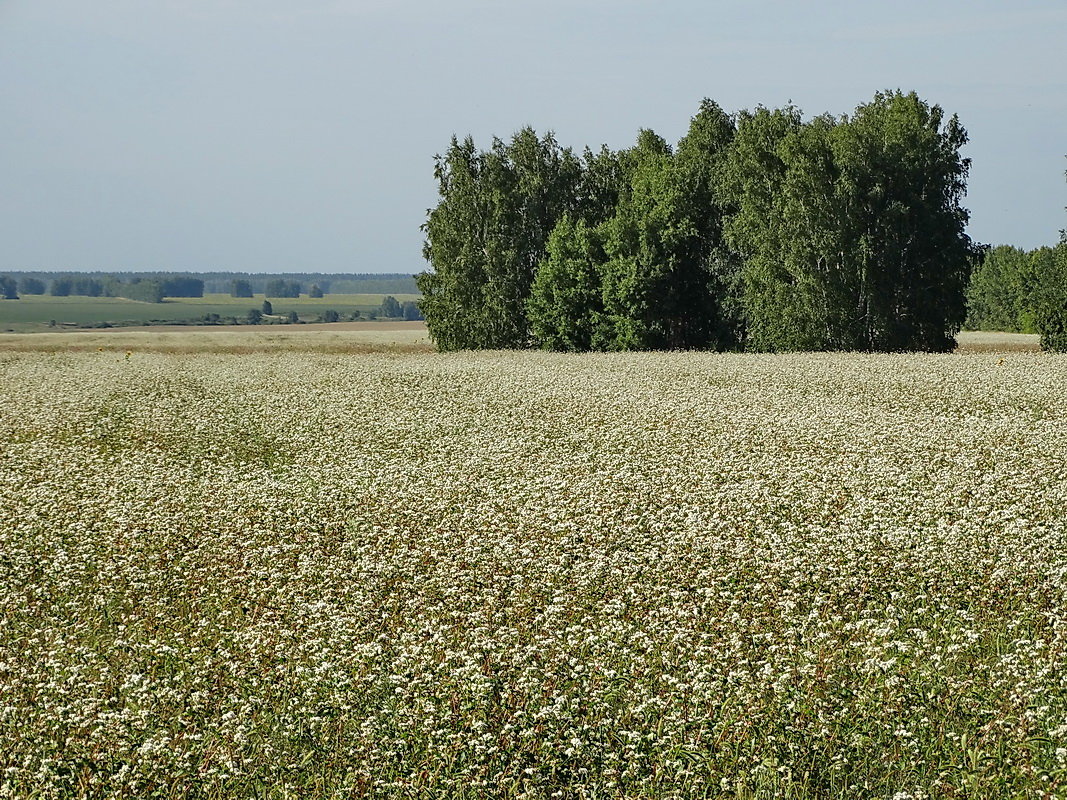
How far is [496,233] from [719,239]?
13.8 metres

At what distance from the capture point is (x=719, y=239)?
208ft

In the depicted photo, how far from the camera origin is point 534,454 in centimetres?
2055

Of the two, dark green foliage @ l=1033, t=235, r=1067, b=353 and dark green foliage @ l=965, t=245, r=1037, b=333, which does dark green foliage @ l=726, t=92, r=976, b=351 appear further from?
dark green foliage @ l=965, t=245, r=1037, b=333

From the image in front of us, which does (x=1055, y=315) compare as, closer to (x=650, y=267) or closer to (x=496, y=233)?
(x=650, y=267)

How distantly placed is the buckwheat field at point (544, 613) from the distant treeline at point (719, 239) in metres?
34.1

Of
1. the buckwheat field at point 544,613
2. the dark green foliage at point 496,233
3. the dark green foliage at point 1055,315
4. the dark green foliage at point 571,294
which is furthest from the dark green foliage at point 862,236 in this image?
the buckwheat field at point 544,613

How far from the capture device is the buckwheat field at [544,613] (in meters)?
7.30

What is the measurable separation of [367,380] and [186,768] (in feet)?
104

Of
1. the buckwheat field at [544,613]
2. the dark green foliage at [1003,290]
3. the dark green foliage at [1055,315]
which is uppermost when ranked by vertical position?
the dark green foliage at [1003,290]

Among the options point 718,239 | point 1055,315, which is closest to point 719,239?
point 718,239

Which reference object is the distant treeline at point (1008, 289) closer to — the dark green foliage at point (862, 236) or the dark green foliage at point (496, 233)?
the dark green foliage at point (862, 236)

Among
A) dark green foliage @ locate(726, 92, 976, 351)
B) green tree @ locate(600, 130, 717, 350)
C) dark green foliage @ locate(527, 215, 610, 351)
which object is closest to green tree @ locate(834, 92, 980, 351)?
dark green foliage @ locate(726, 92, 976, 351)

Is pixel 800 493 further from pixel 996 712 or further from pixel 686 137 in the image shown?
pixel 686 137

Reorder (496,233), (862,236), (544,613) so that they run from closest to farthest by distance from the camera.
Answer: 1. (544,613)
2. (862,236)
3. (496,233)
